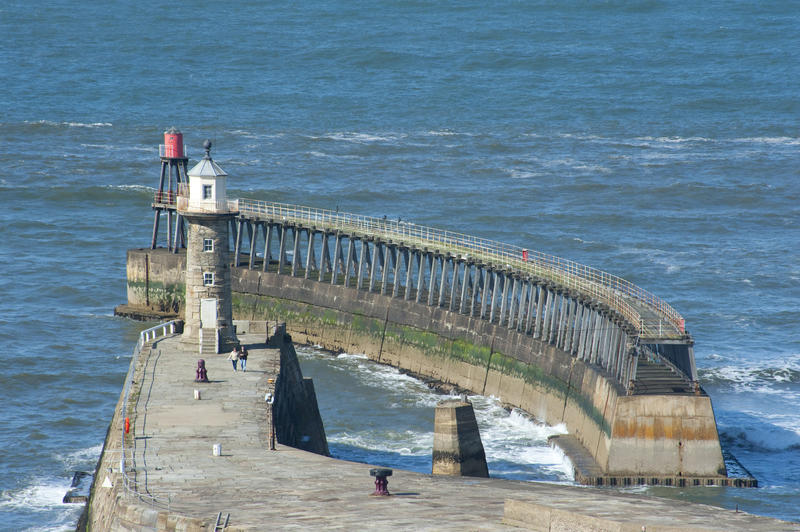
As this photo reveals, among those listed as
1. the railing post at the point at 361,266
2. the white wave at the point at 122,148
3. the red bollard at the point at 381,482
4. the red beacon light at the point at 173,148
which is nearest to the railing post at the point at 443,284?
the railing post at the point at 361,266

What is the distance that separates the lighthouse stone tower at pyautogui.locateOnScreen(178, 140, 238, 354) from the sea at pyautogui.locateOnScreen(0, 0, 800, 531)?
19.5 ft

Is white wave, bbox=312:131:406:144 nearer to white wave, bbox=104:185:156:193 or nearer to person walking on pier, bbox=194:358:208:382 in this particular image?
white wave, bbox=104:185:156:193

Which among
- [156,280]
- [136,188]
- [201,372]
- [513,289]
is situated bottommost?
[201,372]

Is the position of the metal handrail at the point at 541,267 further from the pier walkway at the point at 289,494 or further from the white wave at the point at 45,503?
the white wave at the point at 45,503

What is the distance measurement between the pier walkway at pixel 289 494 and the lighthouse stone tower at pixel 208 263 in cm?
662

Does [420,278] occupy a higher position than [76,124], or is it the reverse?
[76,124]

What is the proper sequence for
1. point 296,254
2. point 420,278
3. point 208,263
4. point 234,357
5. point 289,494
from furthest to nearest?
1. point 296,254
2. point 420,278
3. point 208,263
4. point 234,357
5. point 289,494

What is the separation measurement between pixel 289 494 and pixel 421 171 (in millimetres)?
76073

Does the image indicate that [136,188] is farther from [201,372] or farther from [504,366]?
[201,372]

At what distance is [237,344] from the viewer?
5788 centimetres

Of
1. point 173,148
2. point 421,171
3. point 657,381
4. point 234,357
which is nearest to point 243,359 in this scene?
point 234,357

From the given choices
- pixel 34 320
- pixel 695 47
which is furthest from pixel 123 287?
pixel 695 47

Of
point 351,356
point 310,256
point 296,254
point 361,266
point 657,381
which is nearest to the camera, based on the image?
point 657,381

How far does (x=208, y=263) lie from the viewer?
57.1 metres
